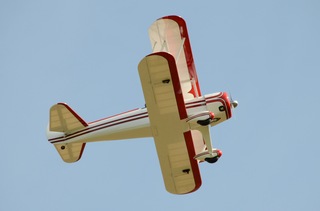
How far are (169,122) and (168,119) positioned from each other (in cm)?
14

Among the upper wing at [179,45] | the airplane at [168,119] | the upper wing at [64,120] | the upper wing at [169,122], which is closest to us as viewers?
the upper wing at [169,122]

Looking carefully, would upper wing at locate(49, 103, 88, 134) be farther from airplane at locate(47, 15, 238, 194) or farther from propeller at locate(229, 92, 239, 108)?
propeller at locate(229, 92, 239, 108)

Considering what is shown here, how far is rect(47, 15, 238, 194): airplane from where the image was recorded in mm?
16406

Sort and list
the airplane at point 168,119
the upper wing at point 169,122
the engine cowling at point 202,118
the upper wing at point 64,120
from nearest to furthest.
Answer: the upper wing at point 169,122 → the airplane at point 168,119 → the engine cowling at point 202,118 → the upper wing at point 64,120

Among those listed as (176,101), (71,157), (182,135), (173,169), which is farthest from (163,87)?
(71,157)

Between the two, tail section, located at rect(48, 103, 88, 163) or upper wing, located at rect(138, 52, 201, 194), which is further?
tail section, located at rect(48, 103, 88, 163)

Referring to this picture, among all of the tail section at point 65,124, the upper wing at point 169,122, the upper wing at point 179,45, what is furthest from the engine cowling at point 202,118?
the tail section at point 65,124

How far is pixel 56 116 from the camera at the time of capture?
60.9 ft

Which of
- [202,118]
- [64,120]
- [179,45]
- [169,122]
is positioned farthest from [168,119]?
[64,120]

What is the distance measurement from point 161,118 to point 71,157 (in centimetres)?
401

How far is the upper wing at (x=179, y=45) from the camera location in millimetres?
19000

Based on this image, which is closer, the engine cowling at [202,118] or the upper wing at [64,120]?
the engine cowling at [202,118]

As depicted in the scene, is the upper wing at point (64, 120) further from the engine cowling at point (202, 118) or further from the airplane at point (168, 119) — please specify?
the engine cowling at point (202, 118)

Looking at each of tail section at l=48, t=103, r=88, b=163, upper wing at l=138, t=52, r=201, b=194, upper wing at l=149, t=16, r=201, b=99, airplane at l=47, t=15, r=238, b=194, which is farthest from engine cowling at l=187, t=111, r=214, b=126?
tail section at l=48, t=103, r=88, b=163
